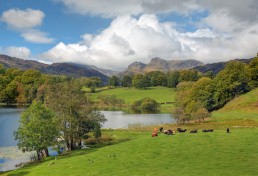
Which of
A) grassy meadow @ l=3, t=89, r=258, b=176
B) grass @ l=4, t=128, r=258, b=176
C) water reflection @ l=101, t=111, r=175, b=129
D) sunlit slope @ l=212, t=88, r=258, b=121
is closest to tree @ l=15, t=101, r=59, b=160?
grassy meadow @ l=3, t=89, r=258, b=176

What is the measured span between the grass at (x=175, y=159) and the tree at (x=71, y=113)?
14.6 meters

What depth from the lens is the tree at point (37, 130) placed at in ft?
151

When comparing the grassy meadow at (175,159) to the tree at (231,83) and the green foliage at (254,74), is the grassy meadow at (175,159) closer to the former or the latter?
the tree at (231,83)

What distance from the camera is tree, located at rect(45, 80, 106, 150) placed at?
53938mm

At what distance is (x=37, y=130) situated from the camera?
46.9 meters

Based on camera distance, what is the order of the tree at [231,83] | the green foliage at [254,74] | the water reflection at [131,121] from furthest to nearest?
the green foliage at [254,74], the tree at [231,83], the water reflection at [131,121]

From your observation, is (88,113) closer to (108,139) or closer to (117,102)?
(108,139)

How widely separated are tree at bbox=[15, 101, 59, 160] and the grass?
8.98m

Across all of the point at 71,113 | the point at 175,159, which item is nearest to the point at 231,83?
the point at 71,113

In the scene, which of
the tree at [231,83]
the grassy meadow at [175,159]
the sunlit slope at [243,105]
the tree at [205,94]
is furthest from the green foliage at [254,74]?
the grassy meadow at [175,159]

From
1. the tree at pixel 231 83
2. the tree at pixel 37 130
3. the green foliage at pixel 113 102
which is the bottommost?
the tree at pixel 37 130

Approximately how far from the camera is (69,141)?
185 feet

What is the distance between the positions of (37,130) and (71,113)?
8996mm

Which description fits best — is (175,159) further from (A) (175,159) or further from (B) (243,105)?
(B) (243,105)
